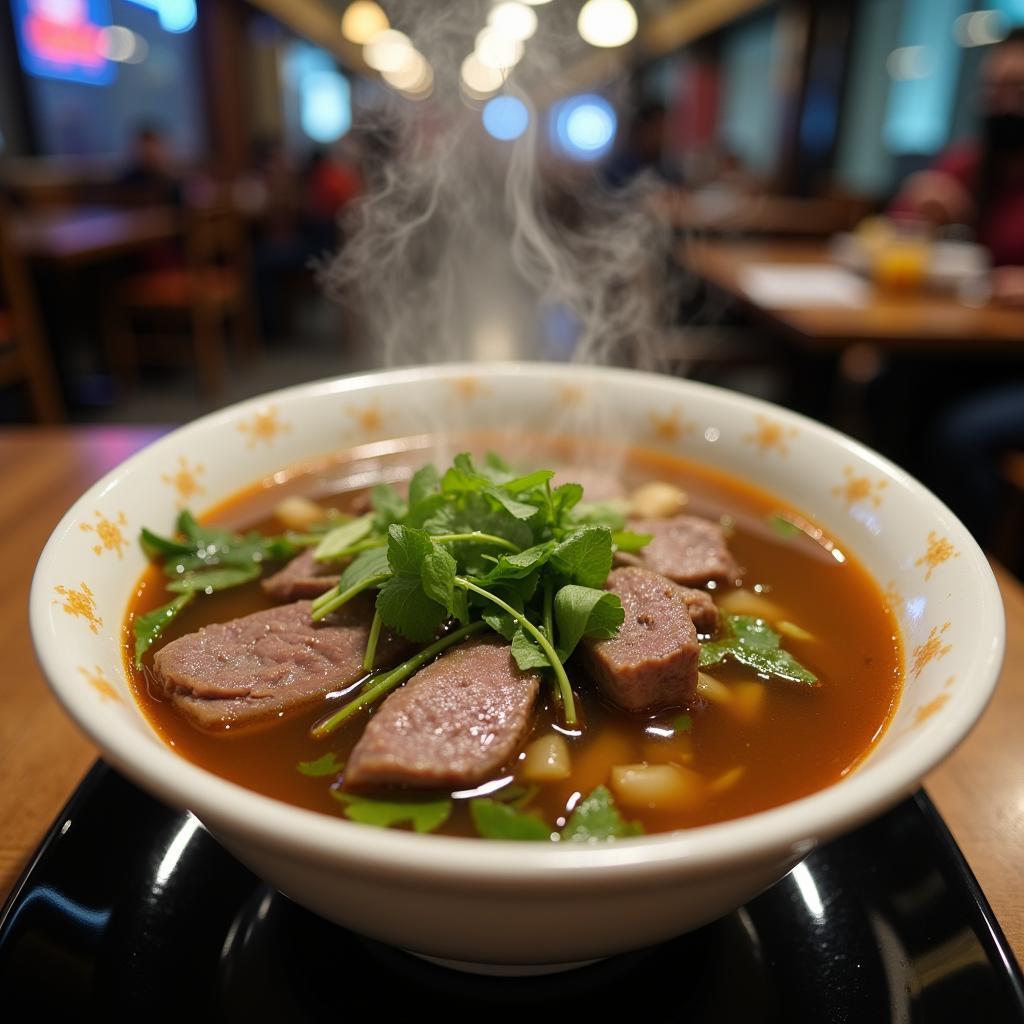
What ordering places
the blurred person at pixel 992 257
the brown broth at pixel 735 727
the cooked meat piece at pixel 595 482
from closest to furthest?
the brown broth at pixel 735 727 < the cooked meat piece at pixel 595 482 < the blurred person at pixel 992 257

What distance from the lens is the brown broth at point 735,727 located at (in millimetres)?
1006

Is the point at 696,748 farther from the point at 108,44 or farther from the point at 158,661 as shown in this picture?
the point at 108,44

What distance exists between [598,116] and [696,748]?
6.91m

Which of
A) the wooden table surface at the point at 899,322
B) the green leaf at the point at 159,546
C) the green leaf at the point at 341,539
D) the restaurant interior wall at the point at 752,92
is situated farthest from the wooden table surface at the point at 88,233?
the restaurant interior wall at the point at 752,92

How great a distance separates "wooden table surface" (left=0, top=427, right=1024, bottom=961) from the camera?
3.67 feet

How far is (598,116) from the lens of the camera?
6.96 metres

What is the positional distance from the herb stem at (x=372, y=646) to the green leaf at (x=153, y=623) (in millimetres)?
314

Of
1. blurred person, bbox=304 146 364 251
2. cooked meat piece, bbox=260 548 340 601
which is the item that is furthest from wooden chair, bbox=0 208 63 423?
blurred person, bbox=304 146 364 251

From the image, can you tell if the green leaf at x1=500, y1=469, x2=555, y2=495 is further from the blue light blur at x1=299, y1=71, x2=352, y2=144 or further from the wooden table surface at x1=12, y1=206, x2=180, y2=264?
the blue light blur at x1=299, y1=71, x2=352, y2=144

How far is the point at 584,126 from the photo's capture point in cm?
738

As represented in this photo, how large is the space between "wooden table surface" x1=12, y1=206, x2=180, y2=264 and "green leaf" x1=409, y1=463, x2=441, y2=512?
18.2ft

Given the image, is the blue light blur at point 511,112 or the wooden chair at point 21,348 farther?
the wooden chair at point 21,348

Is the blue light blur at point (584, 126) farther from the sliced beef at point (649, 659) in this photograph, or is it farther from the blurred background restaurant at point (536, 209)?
the sliced beef at point (649, 659)

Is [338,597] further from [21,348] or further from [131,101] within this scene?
[131,101]
